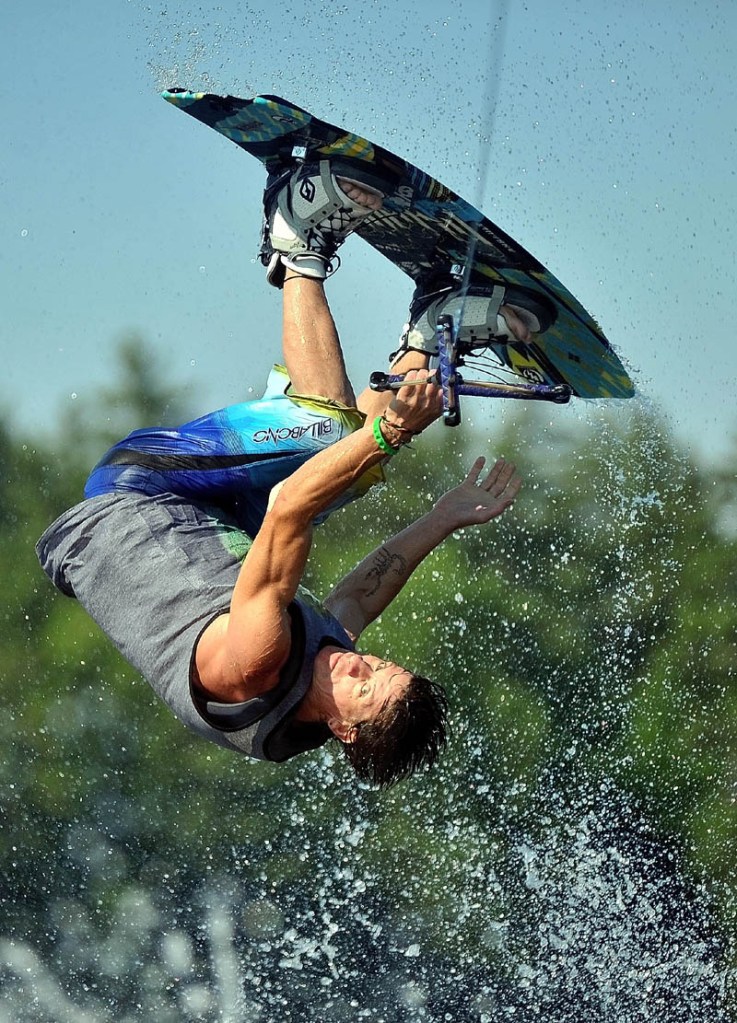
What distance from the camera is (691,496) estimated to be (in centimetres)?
1585

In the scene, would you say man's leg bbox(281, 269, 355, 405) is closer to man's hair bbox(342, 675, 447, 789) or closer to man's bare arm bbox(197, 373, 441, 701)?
man's bare arm bbox(197, 373, 441, 701)

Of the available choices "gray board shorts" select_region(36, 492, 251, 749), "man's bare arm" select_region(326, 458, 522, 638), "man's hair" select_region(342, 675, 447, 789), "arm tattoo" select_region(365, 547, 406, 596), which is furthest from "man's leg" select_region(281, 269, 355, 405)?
"man's hair" select_region(342, 675, 447, 789)

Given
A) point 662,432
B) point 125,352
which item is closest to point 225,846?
point 662,432

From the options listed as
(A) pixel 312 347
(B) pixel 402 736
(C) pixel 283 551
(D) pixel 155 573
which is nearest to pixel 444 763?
(A) pixel 312 347

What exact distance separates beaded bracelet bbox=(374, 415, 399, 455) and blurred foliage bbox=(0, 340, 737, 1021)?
914 cm

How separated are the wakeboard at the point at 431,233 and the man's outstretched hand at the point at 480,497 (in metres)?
0.50

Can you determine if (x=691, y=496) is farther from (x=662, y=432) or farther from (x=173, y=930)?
(x=173, y=930)

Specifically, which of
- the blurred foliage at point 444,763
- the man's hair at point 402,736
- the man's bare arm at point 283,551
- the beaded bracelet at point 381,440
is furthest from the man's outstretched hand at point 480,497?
the blurred foliage at point 444,763

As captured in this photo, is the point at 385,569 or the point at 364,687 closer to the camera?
the point at 364,687

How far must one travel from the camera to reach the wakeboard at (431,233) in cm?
520

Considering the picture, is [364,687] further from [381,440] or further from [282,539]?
[381,440]

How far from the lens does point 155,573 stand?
4.58 m

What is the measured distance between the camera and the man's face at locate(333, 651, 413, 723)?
165 inches

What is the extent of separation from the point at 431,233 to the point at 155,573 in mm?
1765
